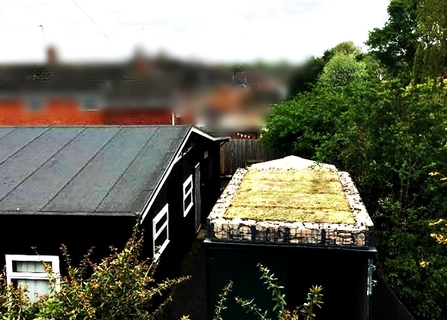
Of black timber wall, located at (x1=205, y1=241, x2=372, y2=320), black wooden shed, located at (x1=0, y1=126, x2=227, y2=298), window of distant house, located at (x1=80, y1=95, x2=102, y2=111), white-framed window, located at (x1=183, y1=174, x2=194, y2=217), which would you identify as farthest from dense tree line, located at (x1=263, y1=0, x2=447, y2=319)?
window of distant house, located at (x1=80, y1=95, x2=102, y2=111)

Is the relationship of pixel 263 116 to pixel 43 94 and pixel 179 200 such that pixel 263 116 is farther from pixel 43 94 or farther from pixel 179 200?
pixel 43 94

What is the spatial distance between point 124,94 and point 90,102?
2.31 m

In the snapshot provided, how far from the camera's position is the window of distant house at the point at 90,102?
87.5 ft

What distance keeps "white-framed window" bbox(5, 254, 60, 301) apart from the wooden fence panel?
47.6ft

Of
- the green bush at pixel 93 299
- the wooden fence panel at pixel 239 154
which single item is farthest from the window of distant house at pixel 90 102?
the green bush at pixel 93 299

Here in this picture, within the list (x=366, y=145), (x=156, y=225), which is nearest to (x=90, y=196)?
(x=156, y=225)

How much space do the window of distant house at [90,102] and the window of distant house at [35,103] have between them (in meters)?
2.63

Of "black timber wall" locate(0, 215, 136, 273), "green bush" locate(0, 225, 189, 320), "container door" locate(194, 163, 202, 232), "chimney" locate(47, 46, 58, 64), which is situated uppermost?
"chimney" locate(47, 46, 58, 64)

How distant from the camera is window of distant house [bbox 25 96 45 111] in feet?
90.6

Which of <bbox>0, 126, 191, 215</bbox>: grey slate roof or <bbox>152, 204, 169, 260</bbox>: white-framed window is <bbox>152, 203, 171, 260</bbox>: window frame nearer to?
<bbox>152, 204, 169, 260</bbox>: white-framed window

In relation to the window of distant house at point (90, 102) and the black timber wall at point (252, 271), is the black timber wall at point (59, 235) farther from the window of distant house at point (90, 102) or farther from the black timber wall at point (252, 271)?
the window of distant house at point (90, 102)

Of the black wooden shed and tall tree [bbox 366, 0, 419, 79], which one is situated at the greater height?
tall tree [bbox 366, 0, 419, 79]

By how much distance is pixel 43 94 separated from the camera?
90.2ft

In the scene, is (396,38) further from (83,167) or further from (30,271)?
(30,271)
